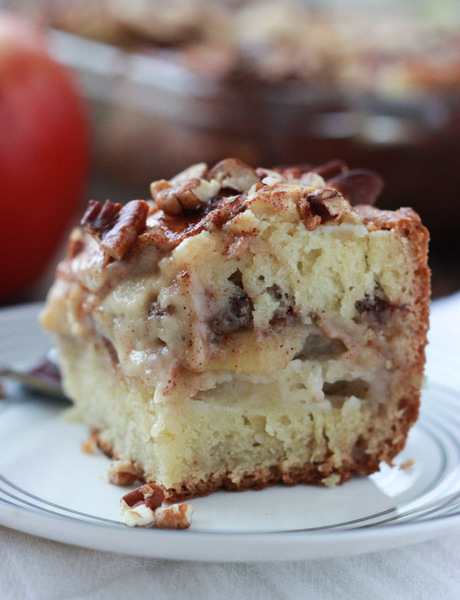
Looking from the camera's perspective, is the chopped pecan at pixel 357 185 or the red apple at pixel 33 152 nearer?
the chopped pecan at pixel 357 185

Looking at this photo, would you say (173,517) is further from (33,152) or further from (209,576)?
(33,152)

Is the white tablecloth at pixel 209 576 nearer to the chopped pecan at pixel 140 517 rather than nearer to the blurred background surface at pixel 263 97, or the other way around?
the chopped pecan at pixel 140 517

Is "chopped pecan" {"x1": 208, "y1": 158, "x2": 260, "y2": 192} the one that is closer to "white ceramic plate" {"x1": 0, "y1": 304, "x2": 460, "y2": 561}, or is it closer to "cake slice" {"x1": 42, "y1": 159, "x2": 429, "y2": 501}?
"cake slice" {"x1": 42, "y1": 159, "x2": 429, "y2": 501}

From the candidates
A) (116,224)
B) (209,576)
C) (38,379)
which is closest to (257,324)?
(116,224)

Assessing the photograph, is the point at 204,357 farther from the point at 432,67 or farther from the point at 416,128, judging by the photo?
the point at 432,67

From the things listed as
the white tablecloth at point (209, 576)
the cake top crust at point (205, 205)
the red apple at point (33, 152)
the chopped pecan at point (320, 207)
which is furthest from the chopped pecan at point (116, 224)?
the red apple at point (33, 152)

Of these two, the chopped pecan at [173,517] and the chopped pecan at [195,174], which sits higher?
the chopped pecan at [195,174]

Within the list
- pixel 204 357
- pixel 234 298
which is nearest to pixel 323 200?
pixel 234 298
